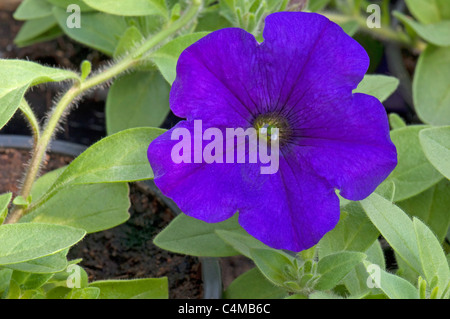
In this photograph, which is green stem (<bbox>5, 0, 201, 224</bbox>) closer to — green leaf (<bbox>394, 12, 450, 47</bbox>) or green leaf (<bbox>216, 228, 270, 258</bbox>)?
green leaf (<bbox>216, 228, 270, 258</bbox>)

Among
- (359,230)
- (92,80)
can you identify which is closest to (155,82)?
(92,80)

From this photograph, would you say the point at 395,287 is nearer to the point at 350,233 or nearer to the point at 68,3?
the point at 350,233

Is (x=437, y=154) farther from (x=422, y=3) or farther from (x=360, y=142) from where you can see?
(x=422, y=3)

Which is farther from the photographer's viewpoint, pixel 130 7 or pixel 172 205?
pixel 172 205

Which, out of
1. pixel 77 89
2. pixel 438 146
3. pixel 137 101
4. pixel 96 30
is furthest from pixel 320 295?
pixel 96 30

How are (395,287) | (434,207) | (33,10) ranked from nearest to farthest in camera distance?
(395,287) < (434,207) < (33,10)
